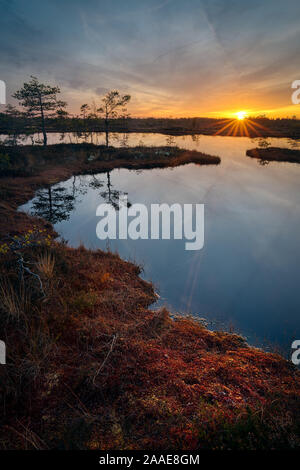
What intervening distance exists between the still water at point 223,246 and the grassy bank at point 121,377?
1.37 meters

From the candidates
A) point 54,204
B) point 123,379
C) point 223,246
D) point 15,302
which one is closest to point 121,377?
point 123,379

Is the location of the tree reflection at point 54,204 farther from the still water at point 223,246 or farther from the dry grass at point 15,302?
the dry grass at point 15,302

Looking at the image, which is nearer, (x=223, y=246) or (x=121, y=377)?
(x=121, y=377)

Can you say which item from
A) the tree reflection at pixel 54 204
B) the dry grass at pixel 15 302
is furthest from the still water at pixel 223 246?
the dry grass at pixel 15 302

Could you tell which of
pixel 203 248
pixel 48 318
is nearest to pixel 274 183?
pixel 203 248

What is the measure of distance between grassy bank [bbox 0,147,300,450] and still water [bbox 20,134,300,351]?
1369mm

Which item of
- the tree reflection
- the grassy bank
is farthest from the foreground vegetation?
the tree reflection

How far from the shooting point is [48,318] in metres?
5.06

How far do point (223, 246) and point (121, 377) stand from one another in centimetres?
888

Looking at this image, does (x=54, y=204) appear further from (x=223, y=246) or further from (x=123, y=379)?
(x=123, y=379)

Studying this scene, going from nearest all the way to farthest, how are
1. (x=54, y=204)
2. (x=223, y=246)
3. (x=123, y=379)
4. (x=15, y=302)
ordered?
(x=123, y=379) < (x=15, y=302) < (x=223, y=246) < (x=54, y=204)

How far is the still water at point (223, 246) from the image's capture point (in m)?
7.35

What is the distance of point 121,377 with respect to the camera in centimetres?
401
